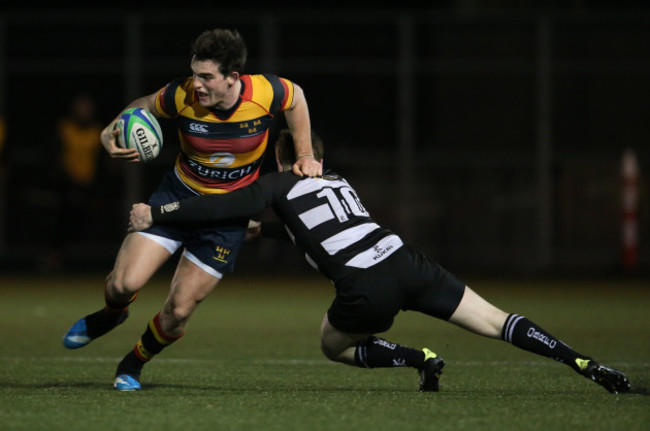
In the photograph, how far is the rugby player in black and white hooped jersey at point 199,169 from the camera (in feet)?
19.4

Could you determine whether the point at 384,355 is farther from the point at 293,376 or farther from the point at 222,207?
the point at 222,207

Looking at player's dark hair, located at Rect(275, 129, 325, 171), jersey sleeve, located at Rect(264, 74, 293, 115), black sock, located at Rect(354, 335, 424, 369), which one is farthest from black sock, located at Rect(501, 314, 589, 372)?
jersey sleeve, located at Rect(264, 74, 293, 115)

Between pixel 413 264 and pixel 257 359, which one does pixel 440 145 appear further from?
pixel 413 264

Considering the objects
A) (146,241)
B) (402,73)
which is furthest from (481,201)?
(146,241)

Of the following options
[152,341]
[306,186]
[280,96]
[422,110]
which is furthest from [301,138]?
[422,110]

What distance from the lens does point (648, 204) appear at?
15.9 m

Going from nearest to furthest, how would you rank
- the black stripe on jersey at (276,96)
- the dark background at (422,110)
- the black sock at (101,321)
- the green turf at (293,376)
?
the green turf at (293,376) → the black stripe on jersey at (276,96) → the black sock at (101,321) → the dark background at (422,110)

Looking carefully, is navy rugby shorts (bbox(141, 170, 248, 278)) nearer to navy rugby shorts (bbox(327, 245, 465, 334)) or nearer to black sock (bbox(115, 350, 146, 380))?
black sock (bbox(115, 350, 146, 380))

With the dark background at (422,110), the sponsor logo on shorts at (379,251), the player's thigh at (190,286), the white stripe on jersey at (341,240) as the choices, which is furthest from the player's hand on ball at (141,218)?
the dark background at (422,110)

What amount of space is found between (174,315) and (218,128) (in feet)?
3.13

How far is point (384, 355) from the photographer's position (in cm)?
583

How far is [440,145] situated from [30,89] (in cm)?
562

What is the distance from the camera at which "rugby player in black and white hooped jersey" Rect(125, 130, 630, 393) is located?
5527mm

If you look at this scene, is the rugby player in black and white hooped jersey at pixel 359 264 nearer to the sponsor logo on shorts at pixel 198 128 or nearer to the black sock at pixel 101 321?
the sponsor logo on shorts at pixel 198 128
